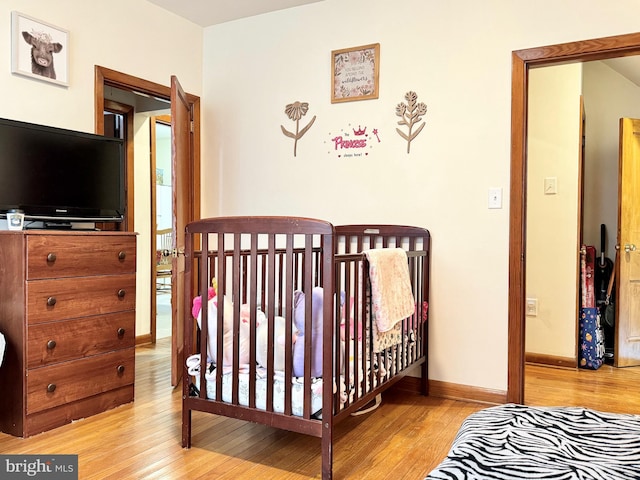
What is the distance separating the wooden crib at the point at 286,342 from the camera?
193 centimetres

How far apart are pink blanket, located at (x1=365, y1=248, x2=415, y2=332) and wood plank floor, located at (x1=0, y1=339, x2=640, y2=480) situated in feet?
1.69

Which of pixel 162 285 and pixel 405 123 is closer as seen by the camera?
pixel 405 123

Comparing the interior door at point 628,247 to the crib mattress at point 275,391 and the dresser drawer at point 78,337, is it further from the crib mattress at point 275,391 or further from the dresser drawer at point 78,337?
the dresser drawer at point 78,337

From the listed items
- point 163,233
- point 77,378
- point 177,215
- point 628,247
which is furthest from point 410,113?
point 163,233

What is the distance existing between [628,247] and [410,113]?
2.05 meters

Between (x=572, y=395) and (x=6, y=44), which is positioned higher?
(x=6, y=44)

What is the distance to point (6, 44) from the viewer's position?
8.59ft

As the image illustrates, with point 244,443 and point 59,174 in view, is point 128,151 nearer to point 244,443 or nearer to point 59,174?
point 59,174

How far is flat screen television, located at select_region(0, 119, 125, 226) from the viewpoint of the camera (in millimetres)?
2486

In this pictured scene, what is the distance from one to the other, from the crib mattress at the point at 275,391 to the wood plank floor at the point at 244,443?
0.73ft

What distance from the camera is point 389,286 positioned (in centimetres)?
235

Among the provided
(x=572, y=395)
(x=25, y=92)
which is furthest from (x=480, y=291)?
(x=25, y=92)

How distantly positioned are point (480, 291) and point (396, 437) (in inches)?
38.5

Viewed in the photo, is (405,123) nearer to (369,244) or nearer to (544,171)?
(369,244)
